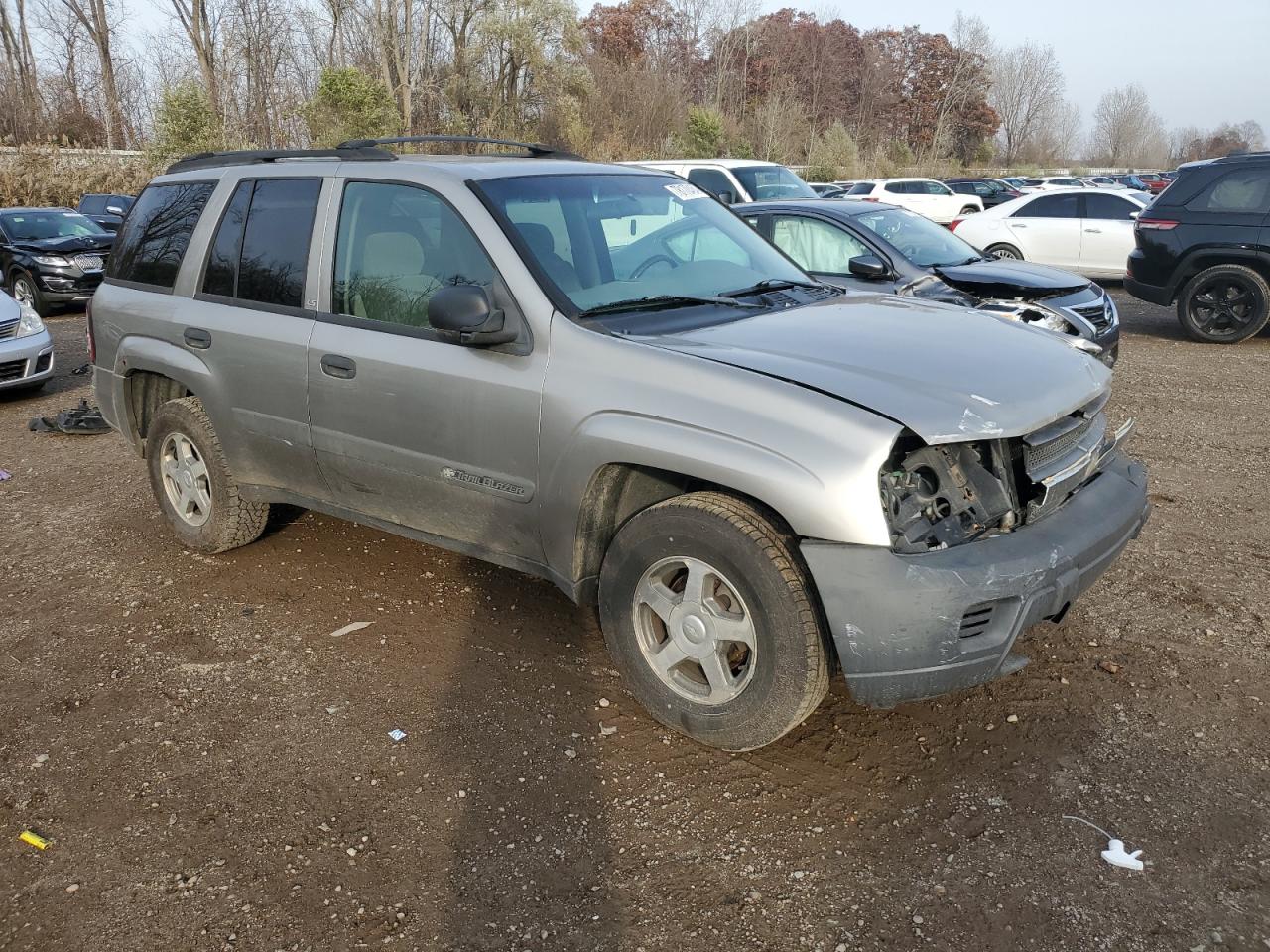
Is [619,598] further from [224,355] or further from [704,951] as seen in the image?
[224,355]

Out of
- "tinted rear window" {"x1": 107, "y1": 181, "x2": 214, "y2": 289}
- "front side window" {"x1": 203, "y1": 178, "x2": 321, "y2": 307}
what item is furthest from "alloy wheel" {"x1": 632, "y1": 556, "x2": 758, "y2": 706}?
"tinted rear window" {"x1": 107, "y1": 181, "x2": 214, "y2": 289}

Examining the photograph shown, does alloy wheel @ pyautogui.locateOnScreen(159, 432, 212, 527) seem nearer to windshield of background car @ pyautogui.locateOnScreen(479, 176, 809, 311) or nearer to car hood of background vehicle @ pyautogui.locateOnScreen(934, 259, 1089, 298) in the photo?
windshield of background car @ pyautogui.locateOnScreen(479, 176, 809, 311)

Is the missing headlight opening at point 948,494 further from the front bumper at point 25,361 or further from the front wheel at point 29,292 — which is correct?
the front wheel at point 29,292

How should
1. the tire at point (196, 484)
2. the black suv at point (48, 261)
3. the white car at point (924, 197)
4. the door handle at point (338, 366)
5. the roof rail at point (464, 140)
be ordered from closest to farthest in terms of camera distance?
1. the door handle at point (338, 366)
2. the roof rail at point (464, 140)
3. the tire at point (196, 484)
4. the black suv at point (48, 261)
5. the white car at point (924, 197)

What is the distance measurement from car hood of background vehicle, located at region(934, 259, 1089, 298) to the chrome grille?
5.00 metres

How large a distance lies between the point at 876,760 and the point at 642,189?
2536mm

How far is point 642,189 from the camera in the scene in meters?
4.45

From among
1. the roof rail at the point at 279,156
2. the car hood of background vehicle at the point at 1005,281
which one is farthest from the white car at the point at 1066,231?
the roof rail at the point at 279,156

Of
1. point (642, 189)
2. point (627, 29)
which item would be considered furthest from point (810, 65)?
point (642, 189)

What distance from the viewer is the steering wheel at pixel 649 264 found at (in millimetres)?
3973

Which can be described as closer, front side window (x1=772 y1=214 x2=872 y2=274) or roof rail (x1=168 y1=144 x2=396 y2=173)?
roof rail (x1=168 y1=144 x2=396 y2=173)

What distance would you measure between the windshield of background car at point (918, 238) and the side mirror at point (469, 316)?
563 cm

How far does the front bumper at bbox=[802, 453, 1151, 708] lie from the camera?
114 inches

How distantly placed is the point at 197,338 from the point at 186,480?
0.85 meters
